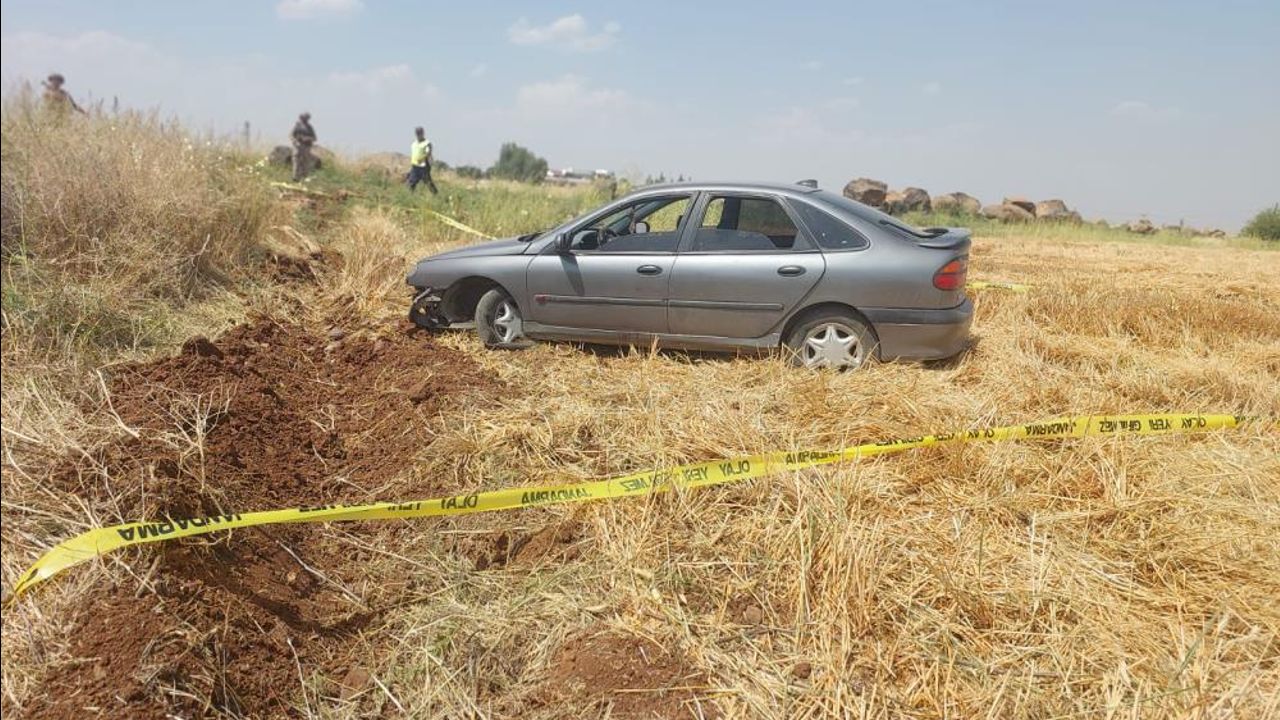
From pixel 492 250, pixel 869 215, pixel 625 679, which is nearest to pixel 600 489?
A: pixel 625 679

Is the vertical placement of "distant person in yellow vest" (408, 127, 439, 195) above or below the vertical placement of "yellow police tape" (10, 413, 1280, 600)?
above

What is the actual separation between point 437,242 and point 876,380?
319 inches

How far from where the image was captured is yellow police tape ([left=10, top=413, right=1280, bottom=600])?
2762mm

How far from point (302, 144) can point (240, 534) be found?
16.9 metres

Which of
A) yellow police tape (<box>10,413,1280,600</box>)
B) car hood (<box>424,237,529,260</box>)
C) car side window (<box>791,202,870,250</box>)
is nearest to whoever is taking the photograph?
yellow police tape (<box>10,413,1280,600</box>)

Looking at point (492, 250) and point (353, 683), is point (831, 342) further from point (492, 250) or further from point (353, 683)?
point (353, 683)

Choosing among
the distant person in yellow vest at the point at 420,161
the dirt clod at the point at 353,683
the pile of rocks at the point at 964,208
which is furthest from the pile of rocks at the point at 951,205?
the dirt clod at the point at 353,683

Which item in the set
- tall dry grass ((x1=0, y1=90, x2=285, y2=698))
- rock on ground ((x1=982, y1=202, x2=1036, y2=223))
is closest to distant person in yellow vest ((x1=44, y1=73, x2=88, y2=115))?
tall dry grass ((x1=0, y1=90, x2=285, y2=698))

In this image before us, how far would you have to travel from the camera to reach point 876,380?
496 centimetres

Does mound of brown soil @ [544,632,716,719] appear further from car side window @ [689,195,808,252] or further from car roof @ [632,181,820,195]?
car roof @ [632,181,820,195]

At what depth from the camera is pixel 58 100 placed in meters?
6.12

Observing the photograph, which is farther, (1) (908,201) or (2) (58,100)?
(1) (908,201)

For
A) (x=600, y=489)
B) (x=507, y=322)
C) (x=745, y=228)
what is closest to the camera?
(x=600, y=489)

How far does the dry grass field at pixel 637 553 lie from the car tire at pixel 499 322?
100 cm
